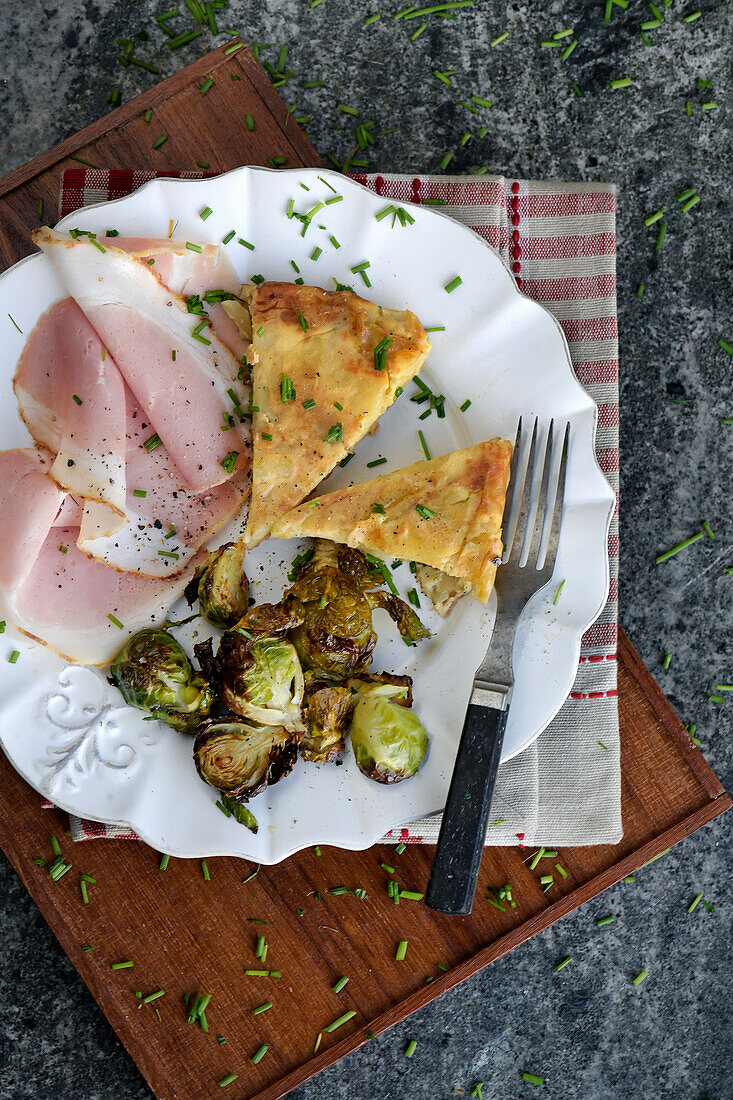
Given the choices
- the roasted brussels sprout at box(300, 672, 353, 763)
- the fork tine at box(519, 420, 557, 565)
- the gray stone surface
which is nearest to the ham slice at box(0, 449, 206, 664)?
the roasted brussels sprout at box(300, 672, 353, 763)

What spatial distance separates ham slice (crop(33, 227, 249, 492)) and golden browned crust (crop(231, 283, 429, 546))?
205 mm

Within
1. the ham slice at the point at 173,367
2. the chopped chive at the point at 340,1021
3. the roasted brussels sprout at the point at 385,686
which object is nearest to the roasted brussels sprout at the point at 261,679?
the roasted brussels sprout at the point at 385,686

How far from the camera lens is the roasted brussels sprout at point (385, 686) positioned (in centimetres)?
346

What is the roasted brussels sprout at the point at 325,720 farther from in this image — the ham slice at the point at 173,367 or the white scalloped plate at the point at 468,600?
the ham slice at the point at 173,367

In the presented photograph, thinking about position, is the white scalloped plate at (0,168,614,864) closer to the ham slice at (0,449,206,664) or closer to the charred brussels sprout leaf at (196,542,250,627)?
the ham slice at (0,449,206,664)

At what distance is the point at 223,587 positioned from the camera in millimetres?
3410

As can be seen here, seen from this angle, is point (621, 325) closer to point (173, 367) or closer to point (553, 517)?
point (553, 517)

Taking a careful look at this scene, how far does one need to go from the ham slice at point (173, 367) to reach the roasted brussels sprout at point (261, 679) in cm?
69

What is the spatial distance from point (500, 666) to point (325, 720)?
2.39ft

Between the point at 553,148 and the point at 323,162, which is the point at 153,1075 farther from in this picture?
the point at 553,148

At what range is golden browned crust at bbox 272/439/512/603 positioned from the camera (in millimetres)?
3340

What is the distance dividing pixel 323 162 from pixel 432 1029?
4126mm

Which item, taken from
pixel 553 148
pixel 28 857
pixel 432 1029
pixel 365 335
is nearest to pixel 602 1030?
pixel 432 1029

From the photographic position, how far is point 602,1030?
416cm
